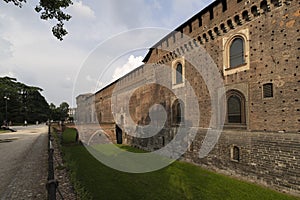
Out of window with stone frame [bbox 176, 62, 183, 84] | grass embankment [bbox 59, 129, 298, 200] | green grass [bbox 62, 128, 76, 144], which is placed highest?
window with stone frame [bbox 176, 62, 183, 84]

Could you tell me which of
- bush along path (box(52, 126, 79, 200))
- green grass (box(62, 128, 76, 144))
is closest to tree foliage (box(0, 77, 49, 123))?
green grass (box(62, 128, 76, 144))

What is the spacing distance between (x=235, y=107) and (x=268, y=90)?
6.34 ft

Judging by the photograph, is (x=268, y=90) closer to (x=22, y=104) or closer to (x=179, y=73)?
(x=179, y=73)

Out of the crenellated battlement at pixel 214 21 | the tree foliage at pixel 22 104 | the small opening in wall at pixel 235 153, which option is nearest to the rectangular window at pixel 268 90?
the small opening in wall at pixel 235 153

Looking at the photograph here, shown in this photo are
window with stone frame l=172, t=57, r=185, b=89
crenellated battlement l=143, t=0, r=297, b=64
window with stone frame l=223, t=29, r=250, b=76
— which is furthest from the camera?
window with stone frame l=172, t=57, r=185, b=89

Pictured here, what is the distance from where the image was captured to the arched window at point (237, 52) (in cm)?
1003

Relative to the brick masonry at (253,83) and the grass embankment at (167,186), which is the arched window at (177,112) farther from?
the grass embankment at (167,186)

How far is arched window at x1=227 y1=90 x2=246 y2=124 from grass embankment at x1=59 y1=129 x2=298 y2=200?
2929 millimetres

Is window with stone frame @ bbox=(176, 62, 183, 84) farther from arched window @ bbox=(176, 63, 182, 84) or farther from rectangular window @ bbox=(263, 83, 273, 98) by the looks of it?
rectangular window @ bbox=(263, 83, 273, 98)

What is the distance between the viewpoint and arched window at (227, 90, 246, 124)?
32.6 ft

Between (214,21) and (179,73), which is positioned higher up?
(214,21)

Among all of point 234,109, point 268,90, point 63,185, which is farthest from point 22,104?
point 268,90

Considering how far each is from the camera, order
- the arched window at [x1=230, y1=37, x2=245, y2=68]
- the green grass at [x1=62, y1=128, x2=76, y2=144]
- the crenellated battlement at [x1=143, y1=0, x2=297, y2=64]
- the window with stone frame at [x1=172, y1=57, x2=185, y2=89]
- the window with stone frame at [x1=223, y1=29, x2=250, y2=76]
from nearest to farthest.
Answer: the crenellated battlement at [x1=143, y1=0, x2=297, y2=64]
the window with stone frame at [x1=223, y1=29, x2=250, y2=76]
the arched window at [x1=230, y1=37, x2=245, y2=68]
the window with stone frame at [x1=172, y1=57, x2=185, y2=89]
the green grass at [x1=62, y1=128, x2=76, y2=144]

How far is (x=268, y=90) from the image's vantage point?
28.7ft
